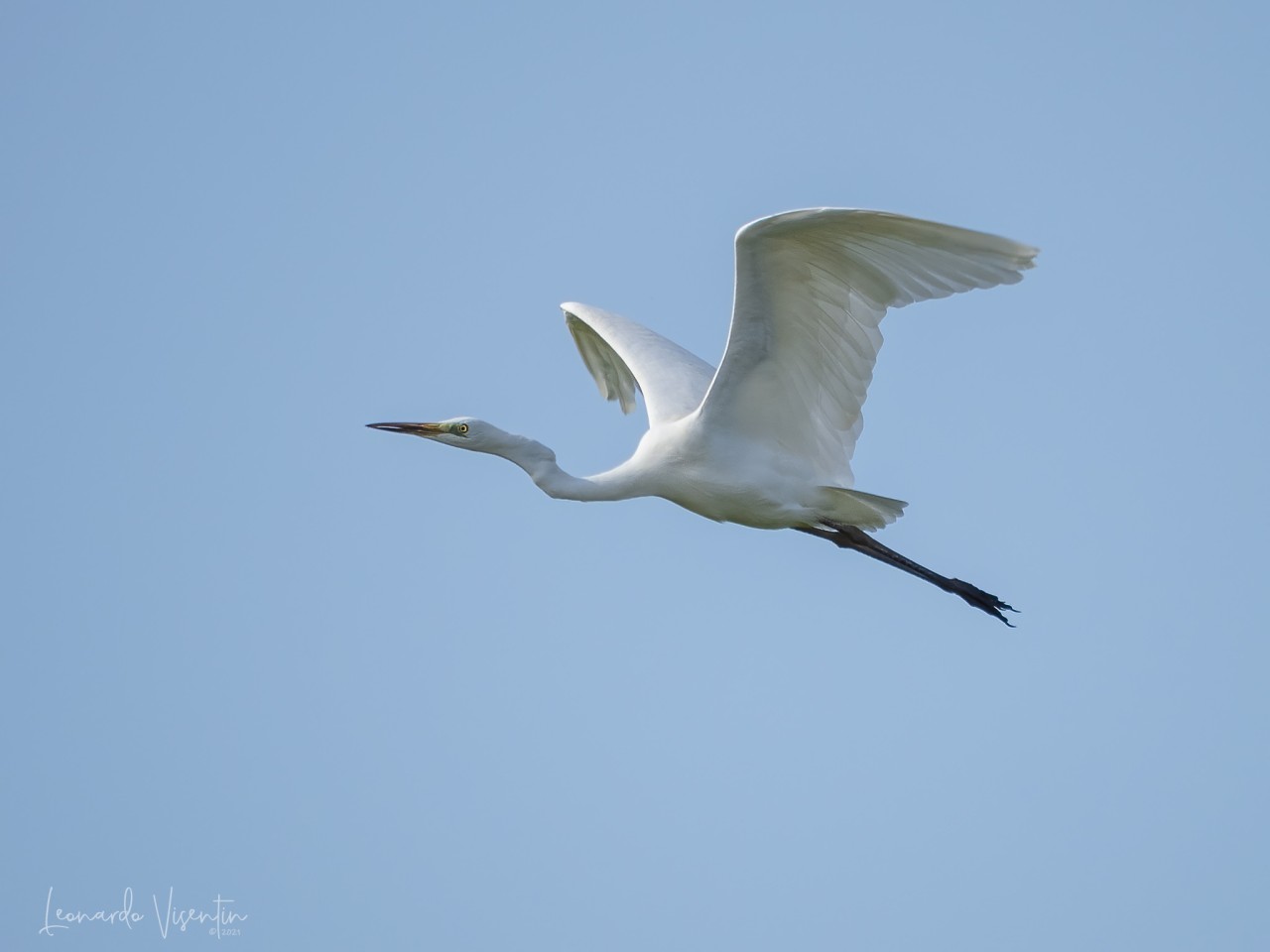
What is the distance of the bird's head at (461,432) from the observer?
12477mm

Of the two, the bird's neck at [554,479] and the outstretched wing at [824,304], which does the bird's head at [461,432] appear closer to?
the bird's neck at [554,479]

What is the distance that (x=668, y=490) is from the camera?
41.4 feet

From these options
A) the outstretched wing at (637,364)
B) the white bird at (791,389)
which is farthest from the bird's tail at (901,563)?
the outstretched wing at (637,364)

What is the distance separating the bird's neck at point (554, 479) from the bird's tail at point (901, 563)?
1.55m

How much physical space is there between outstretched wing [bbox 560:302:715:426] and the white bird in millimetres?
22

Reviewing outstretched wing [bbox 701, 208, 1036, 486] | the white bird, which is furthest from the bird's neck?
outstretched wing [bbox 701, 208, 1036, 486]

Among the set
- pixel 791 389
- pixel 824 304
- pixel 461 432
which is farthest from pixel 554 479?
pixel 824 304

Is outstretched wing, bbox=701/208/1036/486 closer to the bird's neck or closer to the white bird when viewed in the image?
the white bird

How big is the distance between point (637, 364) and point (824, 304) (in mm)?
3078

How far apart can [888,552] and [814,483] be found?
108 cm

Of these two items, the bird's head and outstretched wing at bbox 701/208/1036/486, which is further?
the bird's head

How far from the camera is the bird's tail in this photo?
1289 centimetres

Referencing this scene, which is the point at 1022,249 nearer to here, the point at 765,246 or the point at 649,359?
the point at 765,246

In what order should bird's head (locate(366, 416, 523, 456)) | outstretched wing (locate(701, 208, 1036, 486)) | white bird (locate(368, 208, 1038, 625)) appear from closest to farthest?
outstretched wing (locate(701, 208, 1036, 486)) → white bird (locate(368, 208, 1038, 625)) → bird's head (locate(366, 416, 523, 456))
